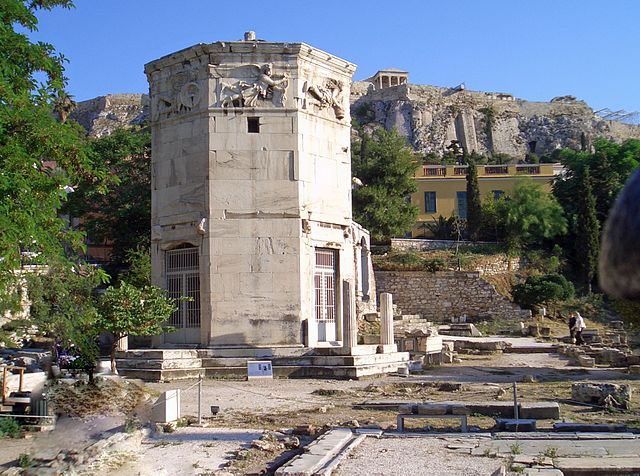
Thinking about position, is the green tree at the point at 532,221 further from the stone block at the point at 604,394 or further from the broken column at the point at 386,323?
the stone block at the point at 604,394

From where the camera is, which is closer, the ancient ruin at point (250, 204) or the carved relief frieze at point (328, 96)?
the ancient ruin at point (250, 204)

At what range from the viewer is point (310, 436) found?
1036cm

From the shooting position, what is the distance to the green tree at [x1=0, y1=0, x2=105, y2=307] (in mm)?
8336

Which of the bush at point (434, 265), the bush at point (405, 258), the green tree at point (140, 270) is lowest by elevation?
the green tree at point (140, 270)

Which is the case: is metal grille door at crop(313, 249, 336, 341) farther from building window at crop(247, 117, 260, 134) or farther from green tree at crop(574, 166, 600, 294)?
green tree at crop(574, 166, 600, 294)

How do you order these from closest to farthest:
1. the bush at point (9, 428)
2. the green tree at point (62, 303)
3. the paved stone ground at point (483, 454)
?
the paved stone ground at point (483, 454) < the bush at point (9, 428) < the green tree at point (62, 303)

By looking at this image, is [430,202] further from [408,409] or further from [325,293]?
[408,409]

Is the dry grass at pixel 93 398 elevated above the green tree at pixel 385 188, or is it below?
below

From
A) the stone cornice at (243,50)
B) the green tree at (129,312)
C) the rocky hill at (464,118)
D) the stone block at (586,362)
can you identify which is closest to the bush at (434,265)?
the stone block at (586,362)

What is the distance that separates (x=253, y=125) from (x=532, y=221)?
30.8 m

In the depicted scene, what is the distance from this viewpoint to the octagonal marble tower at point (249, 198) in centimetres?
1945

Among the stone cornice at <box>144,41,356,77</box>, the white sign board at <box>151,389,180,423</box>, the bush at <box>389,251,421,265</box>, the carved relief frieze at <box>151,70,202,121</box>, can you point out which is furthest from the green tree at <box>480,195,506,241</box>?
the white sign board at <box>151,389,180,423</box>

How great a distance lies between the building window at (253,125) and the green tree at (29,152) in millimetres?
9918

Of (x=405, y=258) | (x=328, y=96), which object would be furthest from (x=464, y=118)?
(x=328, y=96)
